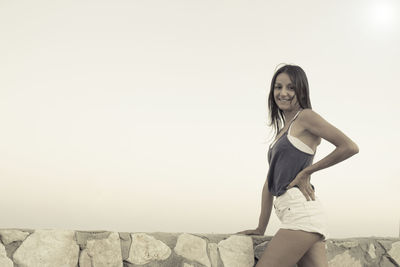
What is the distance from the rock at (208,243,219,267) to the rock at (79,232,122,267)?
24.4 inches

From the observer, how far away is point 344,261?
3271 millimetres

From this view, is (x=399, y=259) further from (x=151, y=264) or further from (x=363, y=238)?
(x=151, y=264)

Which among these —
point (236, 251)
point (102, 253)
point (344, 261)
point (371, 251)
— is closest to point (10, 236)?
point (102, 253)

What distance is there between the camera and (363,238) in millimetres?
3490

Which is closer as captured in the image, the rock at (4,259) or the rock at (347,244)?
the rock at (4,259)

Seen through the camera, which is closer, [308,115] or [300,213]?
[300,213]

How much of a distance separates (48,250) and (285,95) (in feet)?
5.49

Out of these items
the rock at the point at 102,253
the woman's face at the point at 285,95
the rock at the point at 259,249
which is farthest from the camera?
the rock at the point at 259,249

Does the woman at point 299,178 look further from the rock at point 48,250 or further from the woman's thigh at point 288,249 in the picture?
the rock at point 48,250

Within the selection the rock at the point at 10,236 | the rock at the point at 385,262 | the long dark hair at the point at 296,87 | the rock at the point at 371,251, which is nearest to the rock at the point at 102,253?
the rock at the point at 10,236

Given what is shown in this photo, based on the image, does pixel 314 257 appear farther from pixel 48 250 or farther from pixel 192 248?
pixel 48 250

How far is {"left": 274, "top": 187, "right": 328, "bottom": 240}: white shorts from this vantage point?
223 cm

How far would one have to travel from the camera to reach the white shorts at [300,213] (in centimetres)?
223

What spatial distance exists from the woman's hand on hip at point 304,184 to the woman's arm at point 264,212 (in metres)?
0.47
